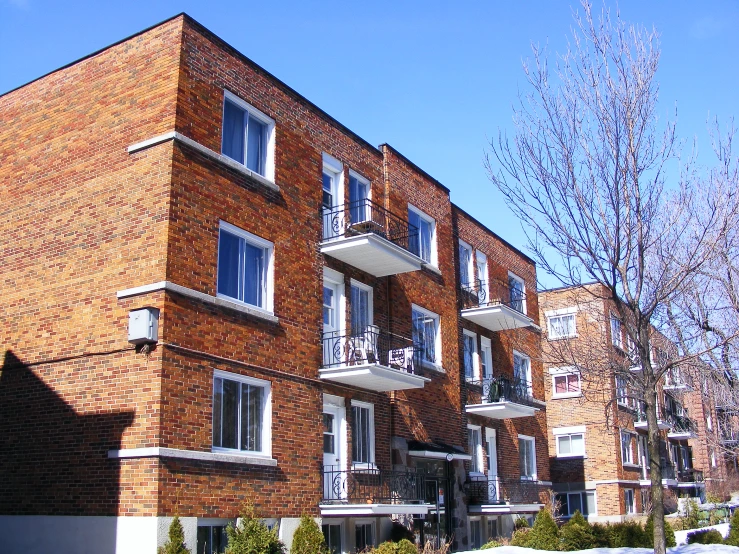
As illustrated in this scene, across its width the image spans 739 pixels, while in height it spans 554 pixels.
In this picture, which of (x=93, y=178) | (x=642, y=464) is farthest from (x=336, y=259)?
(x=642, y=464)

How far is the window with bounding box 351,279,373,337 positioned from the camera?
2084 centimetres

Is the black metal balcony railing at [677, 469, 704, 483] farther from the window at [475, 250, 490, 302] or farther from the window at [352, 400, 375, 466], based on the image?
the window at [352, 400, 375, 466]

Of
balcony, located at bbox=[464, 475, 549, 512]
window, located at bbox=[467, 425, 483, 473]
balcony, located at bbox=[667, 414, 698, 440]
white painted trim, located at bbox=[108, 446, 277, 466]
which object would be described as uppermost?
balcony, located at bbox=[667, 414, 698, 440]

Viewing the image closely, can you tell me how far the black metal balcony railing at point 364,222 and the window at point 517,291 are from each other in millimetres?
8721

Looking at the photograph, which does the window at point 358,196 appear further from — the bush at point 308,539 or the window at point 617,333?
the bush at point 308,539

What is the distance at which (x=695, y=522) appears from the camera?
34.8 meters

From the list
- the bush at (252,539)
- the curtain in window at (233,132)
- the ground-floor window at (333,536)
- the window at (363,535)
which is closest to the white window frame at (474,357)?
the window at (363,535)

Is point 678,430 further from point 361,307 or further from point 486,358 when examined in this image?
point 361,307

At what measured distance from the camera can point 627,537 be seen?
79.8ft

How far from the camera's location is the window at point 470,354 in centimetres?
2684

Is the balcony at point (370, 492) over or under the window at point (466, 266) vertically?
under

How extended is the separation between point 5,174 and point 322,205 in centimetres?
715

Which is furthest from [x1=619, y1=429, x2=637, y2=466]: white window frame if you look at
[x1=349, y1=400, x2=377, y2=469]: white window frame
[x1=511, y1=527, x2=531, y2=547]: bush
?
[x1=349, y1=400, x2=377, y2=469]: white window frame

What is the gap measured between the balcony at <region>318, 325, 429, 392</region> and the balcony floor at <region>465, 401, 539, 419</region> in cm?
538
